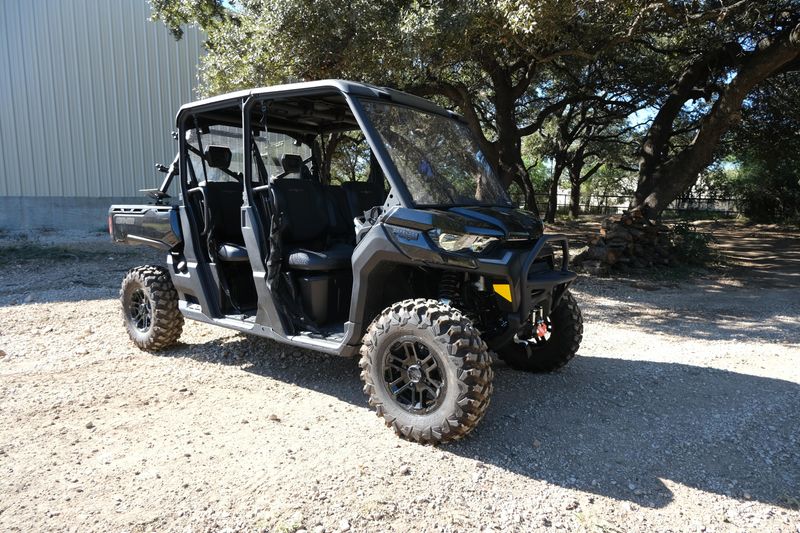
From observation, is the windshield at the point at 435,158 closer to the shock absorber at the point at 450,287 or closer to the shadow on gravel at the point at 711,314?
the shock absorber at the point at 450,287

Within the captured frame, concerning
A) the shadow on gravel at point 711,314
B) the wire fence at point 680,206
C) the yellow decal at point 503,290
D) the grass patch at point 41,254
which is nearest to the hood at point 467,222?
the yellow decal at point 503,290

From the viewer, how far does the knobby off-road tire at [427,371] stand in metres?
3.37

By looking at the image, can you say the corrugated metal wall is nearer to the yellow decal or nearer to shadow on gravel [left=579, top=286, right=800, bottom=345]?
shadow on gravel [left=579, top=286, right=800, bottom=345]

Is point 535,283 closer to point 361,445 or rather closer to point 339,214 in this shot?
point 361,445

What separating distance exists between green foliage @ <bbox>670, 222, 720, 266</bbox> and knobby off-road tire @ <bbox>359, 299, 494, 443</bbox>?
31.6 ft

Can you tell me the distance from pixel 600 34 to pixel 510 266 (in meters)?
7.46

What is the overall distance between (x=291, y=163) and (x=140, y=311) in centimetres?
215

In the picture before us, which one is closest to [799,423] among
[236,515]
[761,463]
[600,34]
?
[761,463]

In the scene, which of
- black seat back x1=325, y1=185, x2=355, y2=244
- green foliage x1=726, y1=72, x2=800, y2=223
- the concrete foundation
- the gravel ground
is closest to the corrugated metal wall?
the concrete foundation

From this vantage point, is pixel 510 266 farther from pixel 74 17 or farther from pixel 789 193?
pixel 789 193

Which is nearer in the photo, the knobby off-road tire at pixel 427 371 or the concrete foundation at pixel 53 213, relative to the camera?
the knobby off-road tire at pixel 427 371

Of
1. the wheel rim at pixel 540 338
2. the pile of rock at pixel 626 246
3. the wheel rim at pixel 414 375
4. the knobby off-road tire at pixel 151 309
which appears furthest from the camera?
the pile of rock at pixel 626 246

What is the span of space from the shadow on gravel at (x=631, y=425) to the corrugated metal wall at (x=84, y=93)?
1328 centimetres

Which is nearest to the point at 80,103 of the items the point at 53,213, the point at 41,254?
the point at 53,213
